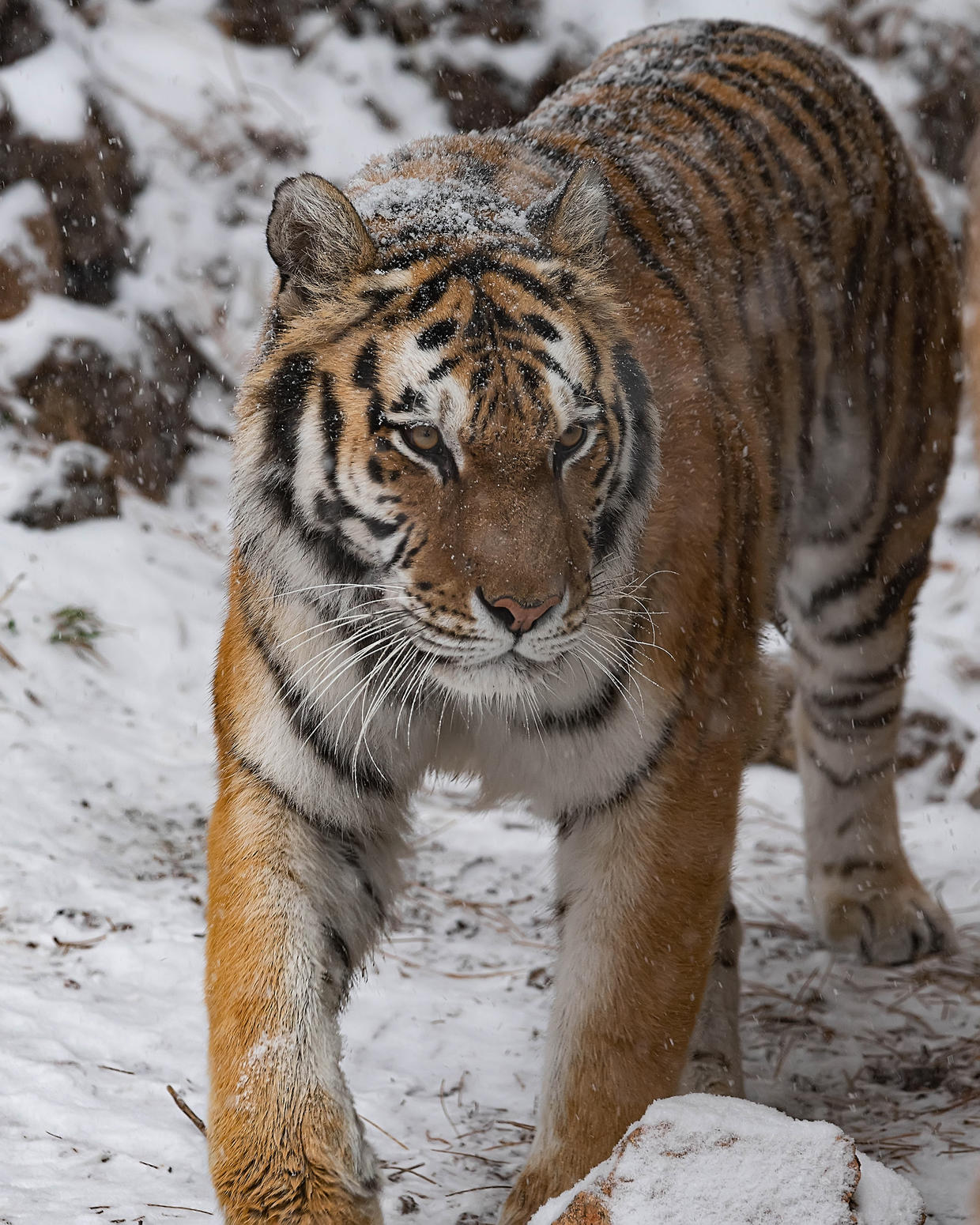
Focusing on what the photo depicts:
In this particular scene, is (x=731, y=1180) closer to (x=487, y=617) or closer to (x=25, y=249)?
(x=487, y=617)

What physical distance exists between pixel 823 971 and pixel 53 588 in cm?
250

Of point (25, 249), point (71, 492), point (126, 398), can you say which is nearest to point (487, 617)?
point (71, 492)

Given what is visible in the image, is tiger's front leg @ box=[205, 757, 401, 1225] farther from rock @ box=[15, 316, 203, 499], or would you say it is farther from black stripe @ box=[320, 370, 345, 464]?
rock @ box=[15, 316, 203, 499]

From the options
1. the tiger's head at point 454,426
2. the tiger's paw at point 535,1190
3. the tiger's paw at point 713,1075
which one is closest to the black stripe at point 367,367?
the tiger's head at point 454,426

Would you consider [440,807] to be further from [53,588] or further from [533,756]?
[533,756]

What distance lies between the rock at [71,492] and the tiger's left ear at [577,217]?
9.50 ft

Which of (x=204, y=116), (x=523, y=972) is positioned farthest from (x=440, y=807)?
(x=204, y=116)

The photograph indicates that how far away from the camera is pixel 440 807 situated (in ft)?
14.0

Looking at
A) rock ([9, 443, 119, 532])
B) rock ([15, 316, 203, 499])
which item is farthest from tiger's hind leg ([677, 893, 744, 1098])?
rock ([15, 316, 203, 499])

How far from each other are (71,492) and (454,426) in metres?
Answer: 3.10

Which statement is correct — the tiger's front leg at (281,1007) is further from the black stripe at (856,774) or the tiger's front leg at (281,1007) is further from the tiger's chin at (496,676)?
the black stripe at (856,774)

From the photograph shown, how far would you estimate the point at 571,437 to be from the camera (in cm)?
198

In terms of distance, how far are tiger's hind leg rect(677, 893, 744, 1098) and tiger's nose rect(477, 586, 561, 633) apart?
94 centimetres

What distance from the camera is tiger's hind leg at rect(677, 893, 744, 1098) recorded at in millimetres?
2672
